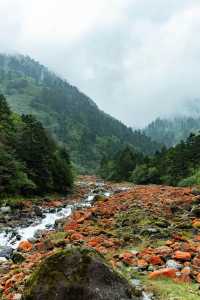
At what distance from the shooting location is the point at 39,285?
36.1ft

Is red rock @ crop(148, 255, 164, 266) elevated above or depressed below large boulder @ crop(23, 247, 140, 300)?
below

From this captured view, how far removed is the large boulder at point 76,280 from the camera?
35.3ft

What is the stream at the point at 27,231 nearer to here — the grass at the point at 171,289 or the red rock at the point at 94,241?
the red rock at the point at 94,241

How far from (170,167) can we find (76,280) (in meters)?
71.8

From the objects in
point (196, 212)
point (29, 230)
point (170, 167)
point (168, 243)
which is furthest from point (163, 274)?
point (170, 167)

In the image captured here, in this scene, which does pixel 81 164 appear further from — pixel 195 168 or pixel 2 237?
pixel 2 237

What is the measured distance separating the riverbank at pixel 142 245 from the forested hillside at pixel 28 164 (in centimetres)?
1529

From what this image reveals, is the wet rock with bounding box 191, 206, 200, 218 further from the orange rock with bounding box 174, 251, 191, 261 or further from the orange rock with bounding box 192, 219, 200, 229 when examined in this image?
the orange rock with bounding box 174, 251, 191, 261

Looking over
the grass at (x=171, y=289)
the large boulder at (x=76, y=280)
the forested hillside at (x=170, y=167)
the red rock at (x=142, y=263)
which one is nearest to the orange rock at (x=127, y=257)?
the red rock at (x=142, y=263)

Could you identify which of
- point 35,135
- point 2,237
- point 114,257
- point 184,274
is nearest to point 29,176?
point 35,135

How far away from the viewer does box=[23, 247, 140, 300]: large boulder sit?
10758mm

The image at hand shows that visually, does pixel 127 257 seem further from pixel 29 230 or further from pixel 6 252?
pixel 29 230

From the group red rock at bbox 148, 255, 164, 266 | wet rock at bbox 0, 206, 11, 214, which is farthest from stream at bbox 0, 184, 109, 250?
red rock at bbox 148, 255, 164, 266

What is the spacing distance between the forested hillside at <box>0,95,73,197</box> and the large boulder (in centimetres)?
3328
